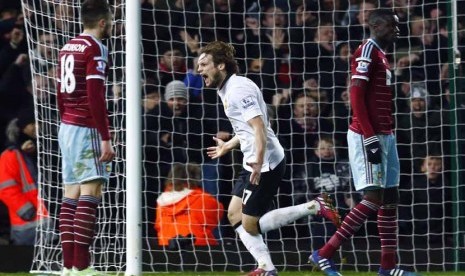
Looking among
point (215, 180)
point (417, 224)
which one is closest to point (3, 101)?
point (215, 180)

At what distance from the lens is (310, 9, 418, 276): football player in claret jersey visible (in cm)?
948

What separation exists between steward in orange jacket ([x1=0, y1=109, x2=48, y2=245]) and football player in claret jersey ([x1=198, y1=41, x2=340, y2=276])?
3.59 meters

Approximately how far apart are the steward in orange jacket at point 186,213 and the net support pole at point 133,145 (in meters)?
2.09

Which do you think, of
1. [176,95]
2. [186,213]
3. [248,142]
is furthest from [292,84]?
[248,142]

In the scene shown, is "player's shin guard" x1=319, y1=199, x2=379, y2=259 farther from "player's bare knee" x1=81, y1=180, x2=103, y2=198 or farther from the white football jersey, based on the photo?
"player's bare knee" x1=81, y1=180, x2=103, y2=198

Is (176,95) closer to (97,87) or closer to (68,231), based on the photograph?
(68,231)

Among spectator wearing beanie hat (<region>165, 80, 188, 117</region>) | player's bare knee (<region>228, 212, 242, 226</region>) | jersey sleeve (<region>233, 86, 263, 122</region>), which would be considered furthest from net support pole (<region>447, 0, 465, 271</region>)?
jersey sleeve (<region>233, 86, 263, 122</region>)

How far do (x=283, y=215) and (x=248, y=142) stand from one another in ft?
3.31

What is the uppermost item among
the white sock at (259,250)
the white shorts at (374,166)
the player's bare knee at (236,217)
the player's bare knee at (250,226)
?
the white shorts at (374,166)

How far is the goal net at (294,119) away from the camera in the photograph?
1182 cm

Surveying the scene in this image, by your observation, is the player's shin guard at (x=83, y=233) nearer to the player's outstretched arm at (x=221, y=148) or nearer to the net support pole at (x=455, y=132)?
the player's outstretched arm at (x=221, y=148)

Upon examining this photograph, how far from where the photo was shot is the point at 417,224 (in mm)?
12438

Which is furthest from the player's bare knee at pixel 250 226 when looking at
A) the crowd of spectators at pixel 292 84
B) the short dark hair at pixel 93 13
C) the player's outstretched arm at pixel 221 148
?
the crowd of spectators at pixel 292 84

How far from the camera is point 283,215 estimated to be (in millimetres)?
9898
